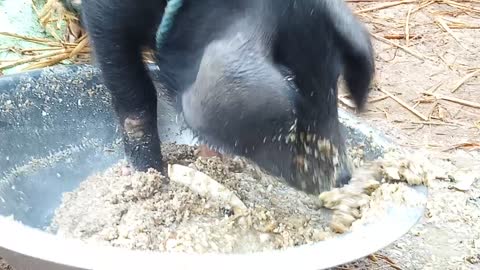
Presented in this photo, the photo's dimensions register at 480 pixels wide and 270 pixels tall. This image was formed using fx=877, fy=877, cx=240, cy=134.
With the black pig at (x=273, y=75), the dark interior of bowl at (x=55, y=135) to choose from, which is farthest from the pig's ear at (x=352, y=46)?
the dark interior of bowl at (x=55, y=135)

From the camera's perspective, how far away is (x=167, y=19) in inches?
48.6

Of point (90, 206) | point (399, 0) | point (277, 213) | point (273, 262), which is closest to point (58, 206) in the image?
point (90, 206)

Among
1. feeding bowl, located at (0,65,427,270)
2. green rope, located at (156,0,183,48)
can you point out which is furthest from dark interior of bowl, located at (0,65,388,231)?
green rope, located at (156,0,183,48)

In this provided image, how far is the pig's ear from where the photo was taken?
1.14 metres

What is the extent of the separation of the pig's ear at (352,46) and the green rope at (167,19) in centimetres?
21

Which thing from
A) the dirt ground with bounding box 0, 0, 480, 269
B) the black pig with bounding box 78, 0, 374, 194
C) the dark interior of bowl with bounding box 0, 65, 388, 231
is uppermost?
the black pig with bounding box 78, 0, 374, 194

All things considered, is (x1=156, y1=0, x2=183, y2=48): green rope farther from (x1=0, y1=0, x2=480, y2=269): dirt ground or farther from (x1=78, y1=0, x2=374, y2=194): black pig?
(x1=0, y1=0, x2=480, y2=269): dirt ground

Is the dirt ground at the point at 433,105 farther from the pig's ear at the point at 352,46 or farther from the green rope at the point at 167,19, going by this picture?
the green rope at the point at 167,19

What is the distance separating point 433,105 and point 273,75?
1.51 meters

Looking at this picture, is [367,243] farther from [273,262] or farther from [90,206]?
[90,206]

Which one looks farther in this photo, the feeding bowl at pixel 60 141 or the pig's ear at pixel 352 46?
the feeding bowl at pixel 60 141

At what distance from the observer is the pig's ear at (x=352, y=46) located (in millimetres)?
1145

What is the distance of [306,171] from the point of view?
1188mm

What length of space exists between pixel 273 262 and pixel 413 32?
2.06 meters
